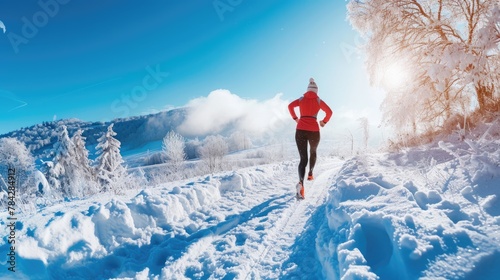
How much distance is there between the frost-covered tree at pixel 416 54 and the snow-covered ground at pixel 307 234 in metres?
2.04

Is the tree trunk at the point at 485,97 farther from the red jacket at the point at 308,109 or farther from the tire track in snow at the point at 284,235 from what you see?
the tire track in snow at the point at 284,235

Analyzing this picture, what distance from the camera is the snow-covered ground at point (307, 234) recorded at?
238cm

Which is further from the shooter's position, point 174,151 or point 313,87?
point 174,151

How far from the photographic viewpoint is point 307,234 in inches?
164

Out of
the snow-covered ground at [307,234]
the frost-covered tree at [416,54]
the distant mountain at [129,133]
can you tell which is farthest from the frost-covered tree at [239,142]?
the snow-covered ground at [307,234]

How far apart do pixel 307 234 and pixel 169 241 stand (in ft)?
7.18

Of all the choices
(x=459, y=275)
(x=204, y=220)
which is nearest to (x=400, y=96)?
(x=204, y=220)

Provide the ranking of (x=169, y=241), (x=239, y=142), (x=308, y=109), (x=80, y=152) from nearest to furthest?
(x=169, y=241)
(x=308, y=109)
(x=80, y=152)
(x=239, y=142)

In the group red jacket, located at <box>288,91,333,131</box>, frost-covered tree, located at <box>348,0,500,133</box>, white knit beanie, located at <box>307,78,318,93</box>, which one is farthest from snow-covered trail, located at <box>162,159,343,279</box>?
frost-covered tree, located at <box>348,0,500,133</box>

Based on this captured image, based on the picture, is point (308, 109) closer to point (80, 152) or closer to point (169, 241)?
point (169, 241)

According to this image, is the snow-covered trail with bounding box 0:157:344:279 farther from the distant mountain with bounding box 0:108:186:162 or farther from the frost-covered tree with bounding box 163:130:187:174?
the distant mountain with bounding box 0:108:186:162

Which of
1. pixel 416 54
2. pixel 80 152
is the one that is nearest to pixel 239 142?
pixel 80 152

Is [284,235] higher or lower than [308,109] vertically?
lower

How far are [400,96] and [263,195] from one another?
189 inches
